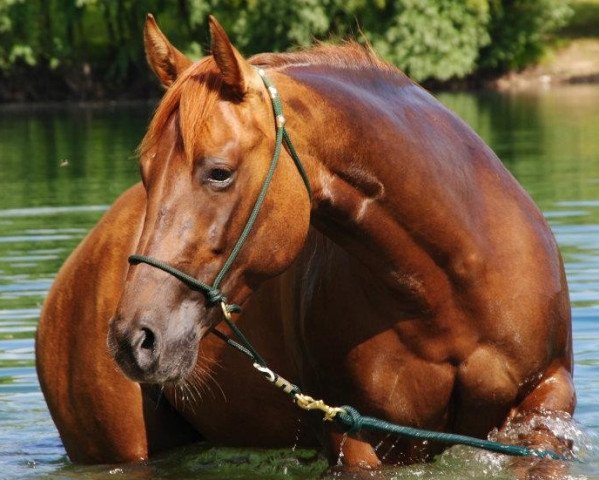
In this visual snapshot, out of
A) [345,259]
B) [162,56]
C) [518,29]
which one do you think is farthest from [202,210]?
[518,29]

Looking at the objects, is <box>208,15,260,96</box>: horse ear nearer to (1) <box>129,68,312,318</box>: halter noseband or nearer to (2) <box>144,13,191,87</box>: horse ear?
(1) <box>129,68,312,318</box>: halter noseband

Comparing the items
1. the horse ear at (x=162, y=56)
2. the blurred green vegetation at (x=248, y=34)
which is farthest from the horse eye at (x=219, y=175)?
the blurred green vegetation at (x=248, y=34)

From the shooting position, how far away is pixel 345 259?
503cm

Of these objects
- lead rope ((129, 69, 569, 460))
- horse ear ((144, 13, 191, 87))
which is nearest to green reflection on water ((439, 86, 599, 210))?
lead rope ((129, 69, 569, 460))

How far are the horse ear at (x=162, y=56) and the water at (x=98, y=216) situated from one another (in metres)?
1.65

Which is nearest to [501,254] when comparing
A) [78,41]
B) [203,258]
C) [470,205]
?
[470,205]

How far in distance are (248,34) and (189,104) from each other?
44361 millimetres

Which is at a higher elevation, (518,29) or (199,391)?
(199,391)

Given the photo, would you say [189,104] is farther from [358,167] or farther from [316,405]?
[316,405]

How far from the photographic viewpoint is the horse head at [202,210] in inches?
165

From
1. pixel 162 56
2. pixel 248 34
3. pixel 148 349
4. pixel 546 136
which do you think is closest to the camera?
pixel 148 349

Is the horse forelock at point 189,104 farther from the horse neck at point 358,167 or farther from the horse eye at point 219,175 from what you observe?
the horse neck at point 358,167

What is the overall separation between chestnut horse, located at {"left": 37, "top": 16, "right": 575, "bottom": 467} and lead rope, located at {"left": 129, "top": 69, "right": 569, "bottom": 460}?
0.09 feet

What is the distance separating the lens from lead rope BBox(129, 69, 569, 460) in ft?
14.1
